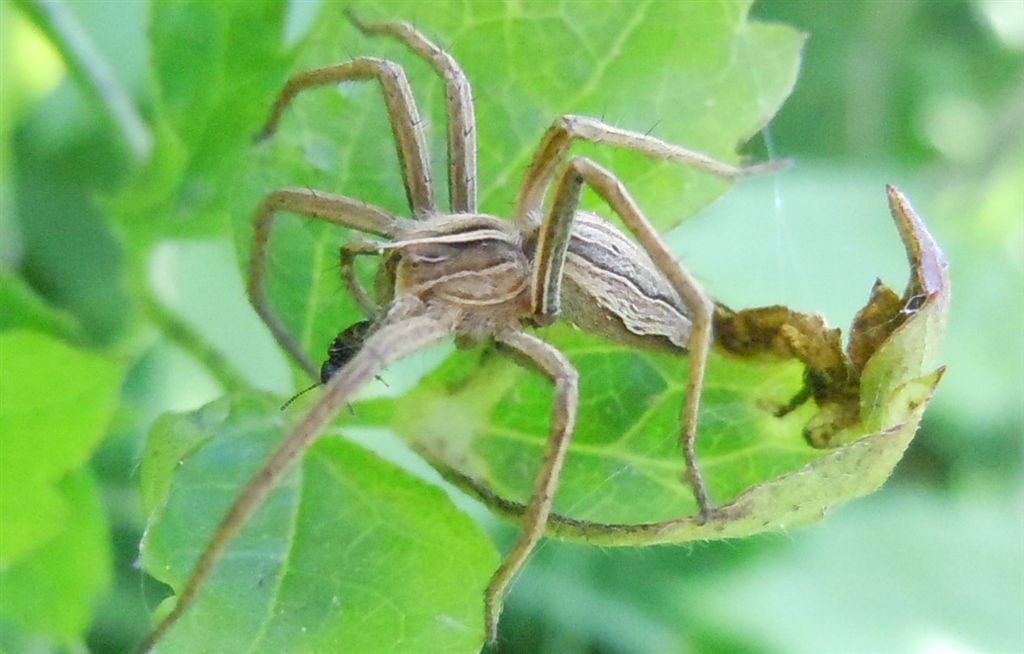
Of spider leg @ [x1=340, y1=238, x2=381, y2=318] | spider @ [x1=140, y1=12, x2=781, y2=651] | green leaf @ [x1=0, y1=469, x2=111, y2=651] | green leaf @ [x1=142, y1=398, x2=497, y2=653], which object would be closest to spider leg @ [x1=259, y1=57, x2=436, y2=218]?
spider @ [x1=140, y1=12, x2=781, y2=651]

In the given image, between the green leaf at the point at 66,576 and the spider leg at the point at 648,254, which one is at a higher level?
the spider leg at the point at 648,254

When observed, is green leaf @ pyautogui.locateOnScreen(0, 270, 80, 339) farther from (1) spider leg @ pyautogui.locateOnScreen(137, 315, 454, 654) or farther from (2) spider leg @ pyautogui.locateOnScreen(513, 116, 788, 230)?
(2) spider leg @ pyautogui.locateOnScreen(513, 116, 788, 230)

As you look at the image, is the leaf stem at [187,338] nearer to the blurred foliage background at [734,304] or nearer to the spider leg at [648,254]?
the blurred foliage background at [734,304]

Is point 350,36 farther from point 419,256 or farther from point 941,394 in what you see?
point 941,394

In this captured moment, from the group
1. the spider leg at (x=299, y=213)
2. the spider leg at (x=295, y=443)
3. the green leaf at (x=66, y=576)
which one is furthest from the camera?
the spider leg at (x=299, y=213)

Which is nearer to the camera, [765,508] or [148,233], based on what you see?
[765,508]

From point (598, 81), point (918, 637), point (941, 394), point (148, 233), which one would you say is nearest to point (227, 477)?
point (148, 233)

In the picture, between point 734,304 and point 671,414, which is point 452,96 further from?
point 734,304

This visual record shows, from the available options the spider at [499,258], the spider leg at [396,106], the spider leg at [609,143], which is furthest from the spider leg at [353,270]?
the spider leg at [609,143]
